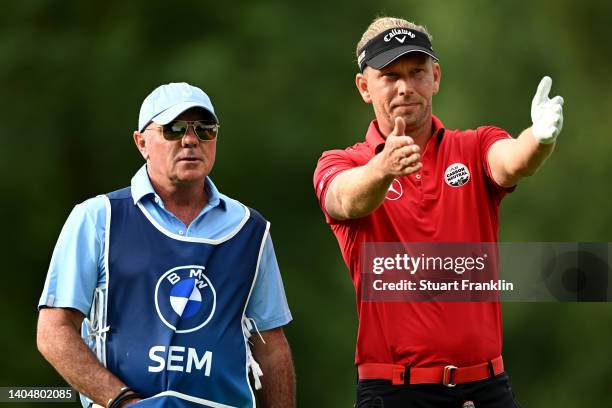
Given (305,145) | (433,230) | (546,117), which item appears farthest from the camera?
(305,145)

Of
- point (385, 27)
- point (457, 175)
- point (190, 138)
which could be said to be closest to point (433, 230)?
point (457, 175)

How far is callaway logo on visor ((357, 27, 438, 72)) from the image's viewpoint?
15.6 ft

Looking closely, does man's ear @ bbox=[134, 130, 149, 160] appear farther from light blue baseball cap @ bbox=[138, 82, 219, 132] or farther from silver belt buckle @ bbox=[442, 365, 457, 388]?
silver belt buckle @ bbox=[442, 365, 457, 388]

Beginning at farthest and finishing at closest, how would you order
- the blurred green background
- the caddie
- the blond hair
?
the blurred green background
the blond hair
the caddie

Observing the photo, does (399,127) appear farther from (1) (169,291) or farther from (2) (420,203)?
(1) (169,291)

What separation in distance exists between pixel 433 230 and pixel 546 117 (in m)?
0.57

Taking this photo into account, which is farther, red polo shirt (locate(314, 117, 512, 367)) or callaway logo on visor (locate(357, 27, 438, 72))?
callaway logo on visor (locate(357, 27, 438, 72))

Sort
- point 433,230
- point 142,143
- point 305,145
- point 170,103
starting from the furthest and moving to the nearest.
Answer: point 305,145 → point 142,143 → point 170,103 → point 433,230

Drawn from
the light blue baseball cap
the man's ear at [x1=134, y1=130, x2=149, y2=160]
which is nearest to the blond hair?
the light blue baseball cap

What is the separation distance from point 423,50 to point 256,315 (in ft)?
3.70

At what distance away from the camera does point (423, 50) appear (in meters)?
4.77

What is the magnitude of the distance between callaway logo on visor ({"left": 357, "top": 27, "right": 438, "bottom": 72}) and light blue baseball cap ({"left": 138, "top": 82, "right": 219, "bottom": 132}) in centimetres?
61

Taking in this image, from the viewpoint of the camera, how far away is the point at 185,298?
4.70m

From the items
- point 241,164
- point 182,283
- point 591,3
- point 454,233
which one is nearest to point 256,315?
point 182,283
